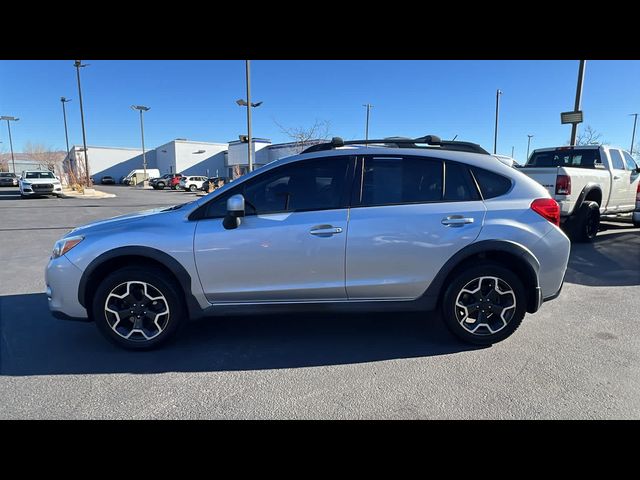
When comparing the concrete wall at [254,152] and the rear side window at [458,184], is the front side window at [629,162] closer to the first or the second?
the rear side window at [458,184]

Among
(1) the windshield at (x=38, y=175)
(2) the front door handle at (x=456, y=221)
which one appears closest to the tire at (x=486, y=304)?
(2) the front door handle at (x=456, y=221)

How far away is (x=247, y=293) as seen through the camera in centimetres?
337

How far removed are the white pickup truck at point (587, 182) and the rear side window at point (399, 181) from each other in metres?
4.93

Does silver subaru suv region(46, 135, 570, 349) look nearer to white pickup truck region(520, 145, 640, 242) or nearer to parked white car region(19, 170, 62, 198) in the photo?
white pickup truck region(520, 145, 640, 242)

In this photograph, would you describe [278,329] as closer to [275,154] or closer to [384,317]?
[384,317]

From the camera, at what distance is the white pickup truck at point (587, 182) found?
23.4 ft

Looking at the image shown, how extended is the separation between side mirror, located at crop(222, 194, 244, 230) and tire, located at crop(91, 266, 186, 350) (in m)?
0.76

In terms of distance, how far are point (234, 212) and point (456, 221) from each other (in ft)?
6.55

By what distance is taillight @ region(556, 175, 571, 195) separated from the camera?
700 cm

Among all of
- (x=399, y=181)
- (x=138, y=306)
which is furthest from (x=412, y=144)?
(x=138, y=306)

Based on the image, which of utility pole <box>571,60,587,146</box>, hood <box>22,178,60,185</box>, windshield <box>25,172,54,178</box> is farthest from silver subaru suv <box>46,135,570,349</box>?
windshield <box>25,172,54,178</box>

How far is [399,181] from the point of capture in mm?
3492
